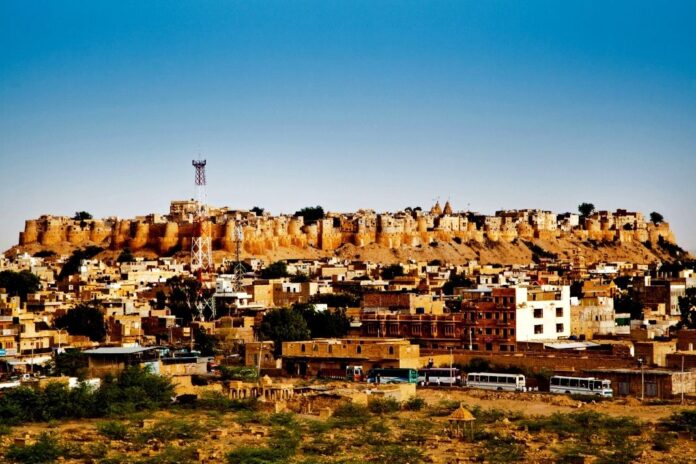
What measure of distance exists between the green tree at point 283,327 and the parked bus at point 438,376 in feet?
21.2

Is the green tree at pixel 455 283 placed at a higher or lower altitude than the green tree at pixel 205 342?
higher

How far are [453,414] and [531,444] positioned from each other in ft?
6.72

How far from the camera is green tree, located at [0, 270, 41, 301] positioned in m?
61.7

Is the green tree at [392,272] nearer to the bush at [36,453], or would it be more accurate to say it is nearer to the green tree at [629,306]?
the green tree at [629,306]

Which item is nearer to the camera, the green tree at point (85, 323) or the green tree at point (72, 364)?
the green tree at point (72, 364)

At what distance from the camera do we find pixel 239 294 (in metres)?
58.6

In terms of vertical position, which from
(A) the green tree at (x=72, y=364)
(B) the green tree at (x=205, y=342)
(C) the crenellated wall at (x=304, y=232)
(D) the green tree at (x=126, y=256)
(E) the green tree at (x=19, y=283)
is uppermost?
(C) the crenellated wall at (x=304, y=232)

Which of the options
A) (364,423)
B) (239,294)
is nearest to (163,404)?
(364,423)

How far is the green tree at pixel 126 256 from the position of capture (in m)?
92.1

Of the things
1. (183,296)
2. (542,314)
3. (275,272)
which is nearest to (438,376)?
(542,314)

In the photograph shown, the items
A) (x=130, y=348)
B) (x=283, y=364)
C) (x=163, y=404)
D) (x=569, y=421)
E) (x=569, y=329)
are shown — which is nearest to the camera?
(x=569, y=421)

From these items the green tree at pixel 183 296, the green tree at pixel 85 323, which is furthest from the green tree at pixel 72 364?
the green tree at pixel 183 296

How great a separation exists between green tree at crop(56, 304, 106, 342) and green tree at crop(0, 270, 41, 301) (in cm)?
1331

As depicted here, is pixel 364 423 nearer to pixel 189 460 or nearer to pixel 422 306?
pixel 189 460
